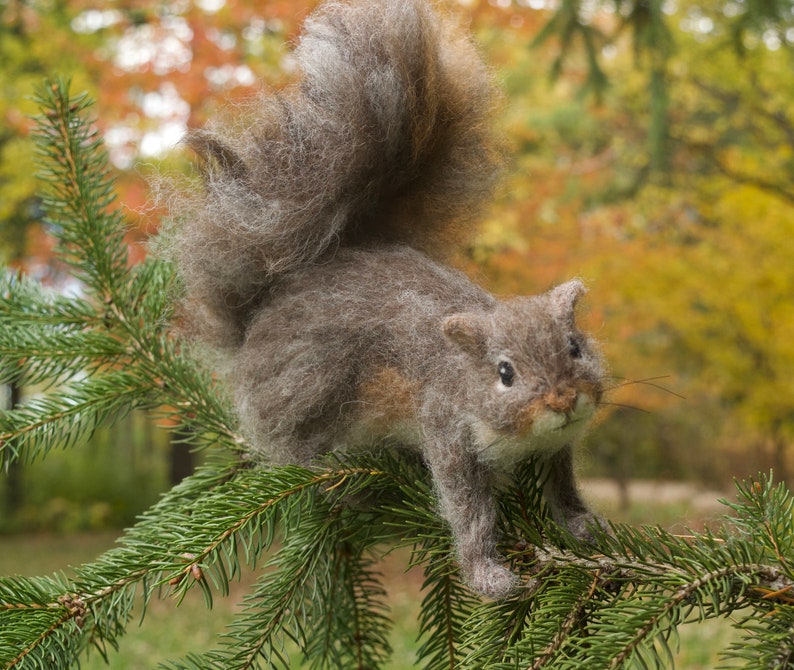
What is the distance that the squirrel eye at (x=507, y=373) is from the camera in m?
0.78

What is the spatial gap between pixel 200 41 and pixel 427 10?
13.1 ft

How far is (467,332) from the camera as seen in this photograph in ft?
2.60

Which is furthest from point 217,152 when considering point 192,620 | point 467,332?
point 192,620

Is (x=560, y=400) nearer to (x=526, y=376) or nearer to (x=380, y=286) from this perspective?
(x=526, y=376)

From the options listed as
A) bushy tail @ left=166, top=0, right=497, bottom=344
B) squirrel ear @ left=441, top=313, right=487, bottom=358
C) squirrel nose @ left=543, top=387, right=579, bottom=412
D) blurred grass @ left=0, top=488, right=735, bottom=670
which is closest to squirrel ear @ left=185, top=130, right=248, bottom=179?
bushy tail @ left=166, top=0, right=497, bottom=344

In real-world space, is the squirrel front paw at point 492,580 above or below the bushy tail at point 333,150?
below

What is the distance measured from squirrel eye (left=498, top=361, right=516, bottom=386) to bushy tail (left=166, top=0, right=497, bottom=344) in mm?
328

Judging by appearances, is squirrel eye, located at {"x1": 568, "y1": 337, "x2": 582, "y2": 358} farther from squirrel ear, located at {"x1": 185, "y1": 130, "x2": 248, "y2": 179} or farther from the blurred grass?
the blurred grass

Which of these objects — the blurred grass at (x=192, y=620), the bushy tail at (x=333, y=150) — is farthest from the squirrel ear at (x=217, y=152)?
the blurred grass at (x=192, y=620)

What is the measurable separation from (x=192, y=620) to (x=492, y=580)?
4799 mm

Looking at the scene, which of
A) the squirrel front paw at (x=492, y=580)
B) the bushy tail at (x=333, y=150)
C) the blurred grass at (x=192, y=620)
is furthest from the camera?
the blurred grass at (x=192, y=620)

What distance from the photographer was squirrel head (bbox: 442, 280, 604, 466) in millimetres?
757

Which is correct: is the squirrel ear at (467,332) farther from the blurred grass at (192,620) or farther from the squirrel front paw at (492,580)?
the blurred grass at (192,620)

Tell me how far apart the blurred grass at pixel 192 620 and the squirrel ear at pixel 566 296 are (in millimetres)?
1636
